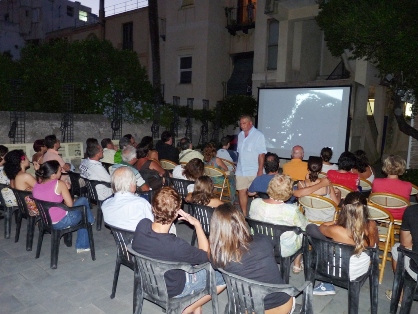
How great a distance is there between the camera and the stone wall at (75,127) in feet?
26.9

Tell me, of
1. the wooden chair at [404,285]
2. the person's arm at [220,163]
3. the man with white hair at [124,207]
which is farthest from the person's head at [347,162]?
the man with white hair at [124,207]

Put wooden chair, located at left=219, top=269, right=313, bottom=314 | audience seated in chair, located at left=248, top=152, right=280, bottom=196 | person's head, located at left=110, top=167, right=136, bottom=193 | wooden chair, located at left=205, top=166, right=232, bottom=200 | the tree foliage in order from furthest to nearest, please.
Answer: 1. the tree foliage
2. wooden chair, located at left=205, top=166, right=232, bottom=200
3. audience seated in chair, located at left=248, top=152, right=280, bottom=196
4. person's head, located at left=110, top=167, right=136, bottom=193
5. wooden chair, located at left=219, top=269, right=313, bottom=314

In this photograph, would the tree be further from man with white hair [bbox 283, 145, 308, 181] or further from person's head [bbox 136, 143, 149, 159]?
person's head [bbox 136, 143, 149, 159]

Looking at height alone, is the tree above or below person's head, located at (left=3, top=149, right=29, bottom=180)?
above

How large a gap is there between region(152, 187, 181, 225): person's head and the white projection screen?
23.9ft

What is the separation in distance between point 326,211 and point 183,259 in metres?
2.21

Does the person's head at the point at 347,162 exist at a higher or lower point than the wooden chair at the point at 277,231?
higher

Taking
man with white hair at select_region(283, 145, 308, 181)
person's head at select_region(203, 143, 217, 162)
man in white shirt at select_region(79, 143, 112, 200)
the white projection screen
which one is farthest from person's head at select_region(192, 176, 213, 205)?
the white projection screen

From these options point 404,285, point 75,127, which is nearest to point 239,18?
point 75,127

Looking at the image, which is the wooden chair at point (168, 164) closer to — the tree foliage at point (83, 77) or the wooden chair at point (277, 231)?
the wooden chair at point (277, 231)

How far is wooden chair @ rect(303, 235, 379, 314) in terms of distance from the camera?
290cm

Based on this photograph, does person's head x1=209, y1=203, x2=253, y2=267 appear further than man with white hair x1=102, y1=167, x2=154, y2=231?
No

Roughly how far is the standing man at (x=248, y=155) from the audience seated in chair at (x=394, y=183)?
1.79 metres

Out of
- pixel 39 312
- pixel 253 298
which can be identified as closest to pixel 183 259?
pixel 253 298
